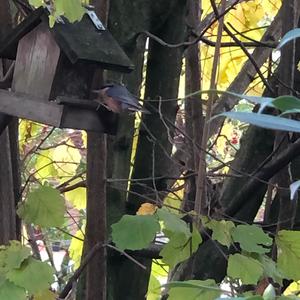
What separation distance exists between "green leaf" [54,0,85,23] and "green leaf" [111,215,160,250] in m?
0.31

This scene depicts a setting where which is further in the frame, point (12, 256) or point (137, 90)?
point (137, 90)

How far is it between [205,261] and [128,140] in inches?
12.9

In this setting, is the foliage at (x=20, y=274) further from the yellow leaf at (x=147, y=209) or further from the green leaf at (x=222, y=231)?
the yellow leaf at (x=147, y=209)

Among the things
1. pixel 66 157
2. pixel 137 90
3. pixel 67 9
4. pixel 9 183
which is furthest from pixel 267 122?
pixel 66 157

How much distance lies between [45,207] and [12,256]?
0.41 feet

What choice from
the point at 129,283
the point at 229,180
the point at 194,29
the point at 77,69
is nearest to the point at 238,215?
the point at 229,180

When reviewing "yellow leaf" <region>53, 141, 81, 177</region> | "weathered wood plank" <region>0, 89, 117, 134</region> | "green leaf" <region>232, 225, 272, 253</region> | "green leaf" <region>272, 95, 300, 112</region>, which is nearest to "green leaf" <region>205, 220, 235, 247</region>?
"green leaf" <region>232, 225, 272, 253</region>

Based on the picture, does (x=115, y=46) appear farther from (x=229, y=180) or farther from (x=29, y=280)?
(x=229, y=180)

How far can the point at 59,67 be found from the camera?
1023 millimetres

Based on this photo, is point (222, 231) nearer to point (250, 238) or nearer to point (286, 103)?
point (250, 238)

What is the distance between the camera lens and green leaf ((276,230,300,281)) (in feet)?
3.47

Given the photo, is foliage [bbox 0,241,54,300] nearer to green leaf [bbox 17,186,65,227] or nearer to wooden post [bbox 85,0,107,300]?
green leaf [bbox 17,186,65,227]

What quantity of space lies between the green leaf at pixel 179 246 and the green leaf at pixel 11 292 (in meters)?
0.22

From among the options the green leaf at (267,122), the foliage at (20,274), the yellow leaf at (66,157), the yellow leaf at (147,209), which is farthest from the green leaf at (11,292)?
the yellow leaf at (66,157)
